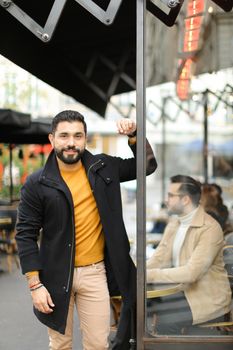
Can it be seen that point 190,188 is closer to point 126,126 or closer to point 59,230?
point 126,126

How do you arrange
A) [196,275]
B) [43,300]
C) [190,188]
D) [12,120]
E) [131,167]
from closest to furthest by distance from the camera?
[43,300], [131,167], [196,275], [190,188], [12,120]

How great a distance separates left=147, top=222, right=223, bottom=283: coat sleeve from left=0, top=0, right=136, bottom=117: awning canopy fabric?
1.74 meters

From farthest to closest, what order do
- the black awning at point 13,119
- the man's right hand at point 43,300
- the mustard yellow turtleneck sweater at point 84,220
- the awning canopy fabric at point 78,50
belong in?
1. the black awning at point 13,119
2. the awning canopy fabric at point 78,50
3. the mustard yellow turtleneck sweater at point 84,220
4. the man's right hand at point 43,300

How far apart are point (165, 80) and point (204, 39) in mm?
2521

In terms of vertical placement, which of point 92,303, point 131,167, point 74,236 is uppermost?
point 131,167

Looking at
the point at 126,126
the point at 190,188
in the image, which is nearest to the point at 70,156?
the point at 126,126

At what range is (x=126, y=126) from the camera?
9.48 feet

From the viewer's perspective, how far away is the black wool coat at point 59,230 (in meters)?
2.83

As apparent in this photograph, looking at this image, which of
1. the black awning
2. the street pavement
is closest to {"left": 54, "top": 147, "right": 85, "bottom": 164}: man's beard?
the street pavement

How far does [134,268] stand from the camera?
3033mm

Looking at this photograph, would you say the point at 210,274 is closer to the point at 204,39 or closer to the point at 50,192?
the point at 50,192

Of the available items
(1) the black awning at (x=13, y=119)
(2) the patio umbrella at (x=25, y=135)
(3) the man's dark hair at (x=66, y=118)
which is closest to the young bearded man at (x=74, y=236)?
(3) the man's dark hair at (x=66, y=118)

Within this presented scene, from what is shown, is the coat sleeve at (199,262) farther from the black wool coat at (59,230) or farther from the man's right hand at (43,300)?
the man's right hand at (43,300)

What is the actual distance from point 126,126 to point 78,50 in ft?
13.9
